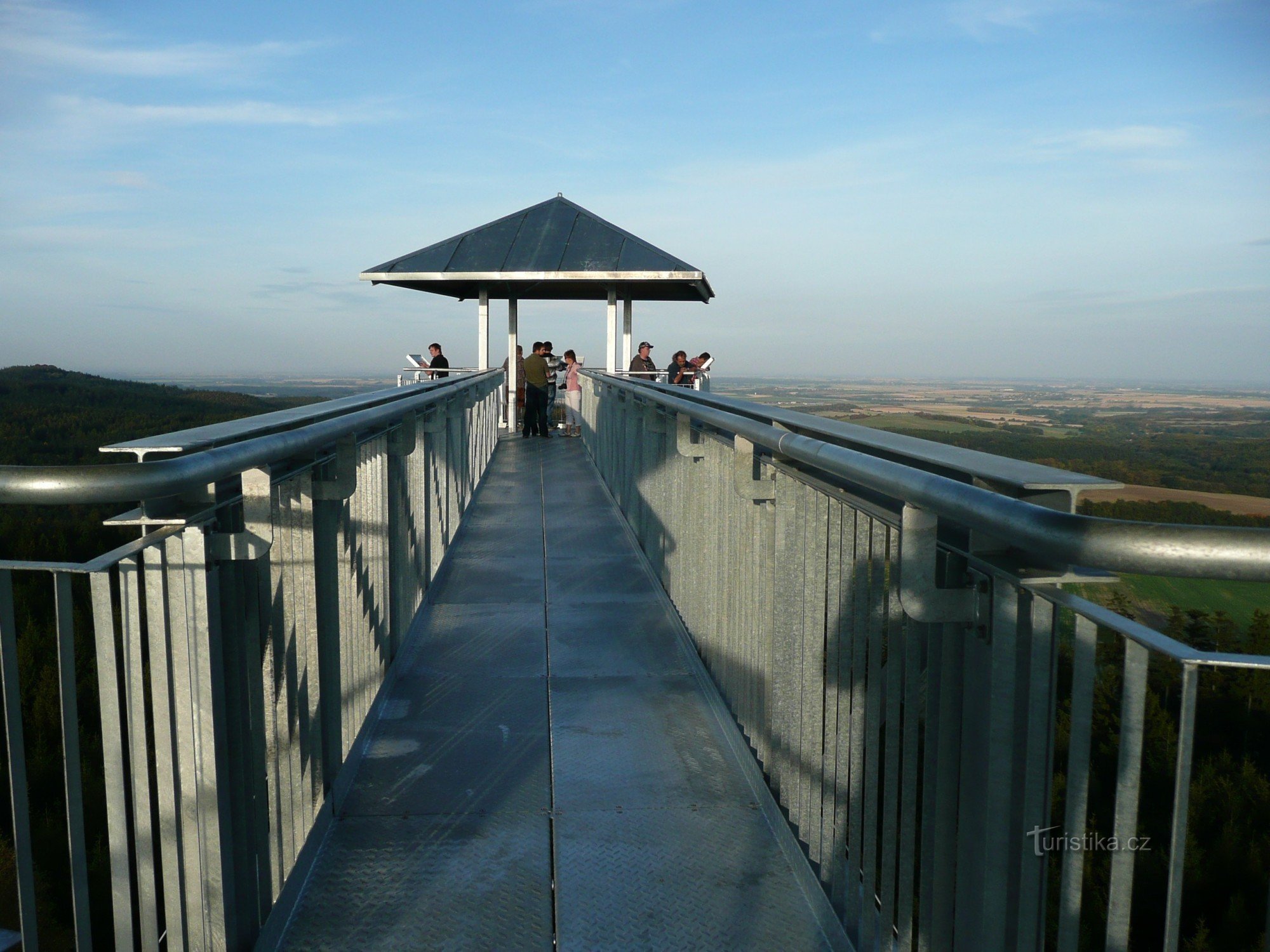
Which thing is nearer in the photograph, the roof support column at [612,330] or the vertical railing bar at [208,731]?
the vertical railing bar at [208,731]

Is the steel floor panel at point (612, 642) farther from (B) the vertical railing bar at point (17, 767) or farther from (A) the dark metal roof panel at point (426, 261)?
(A) the dark metal roof panel at point (426, 261)

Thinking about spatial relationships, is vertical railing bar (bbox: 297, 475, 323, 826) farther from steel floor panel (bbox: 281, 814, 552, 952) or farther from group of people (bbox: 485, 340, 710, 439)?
group of people (bbox: 485, 340, 710, 439)

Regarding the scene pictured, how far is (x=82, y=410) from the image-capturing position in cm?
5197

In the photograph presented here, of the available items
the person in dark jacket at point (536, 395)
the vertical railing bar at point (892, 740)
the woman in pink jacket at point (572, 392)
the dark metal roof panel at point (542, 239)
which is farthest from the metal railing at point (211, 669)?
the woman in pink jacket at point (572, 392)

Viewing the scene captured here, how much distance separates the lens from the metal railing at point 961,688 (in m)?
1.31

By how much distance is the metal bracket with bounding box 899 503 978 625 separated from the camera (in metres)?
1.85

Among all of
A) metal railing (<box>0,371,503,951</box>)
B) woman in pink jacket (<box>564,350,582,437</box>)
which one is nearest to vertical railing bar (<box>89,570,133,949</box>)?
metal railing (<box>0,371,503,951</box>)

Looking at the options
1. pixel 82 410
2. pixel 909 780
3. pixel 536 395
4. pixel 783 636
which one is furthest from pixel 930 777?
pixel 82 410

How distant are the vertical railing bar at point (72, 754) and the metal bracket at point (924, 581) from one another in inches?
55.2

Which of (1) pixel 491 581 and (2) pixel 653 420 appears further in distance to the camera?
(1) pixel 491 581

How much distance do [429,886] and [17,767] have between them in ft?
5.45

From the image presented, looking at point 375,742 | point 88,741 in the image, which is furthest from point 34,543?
point 375,742

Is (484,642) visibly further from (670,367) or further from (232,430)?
(670,367)

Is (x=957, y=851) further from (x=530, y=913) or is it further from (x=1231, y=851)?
(x=530, y=913)
